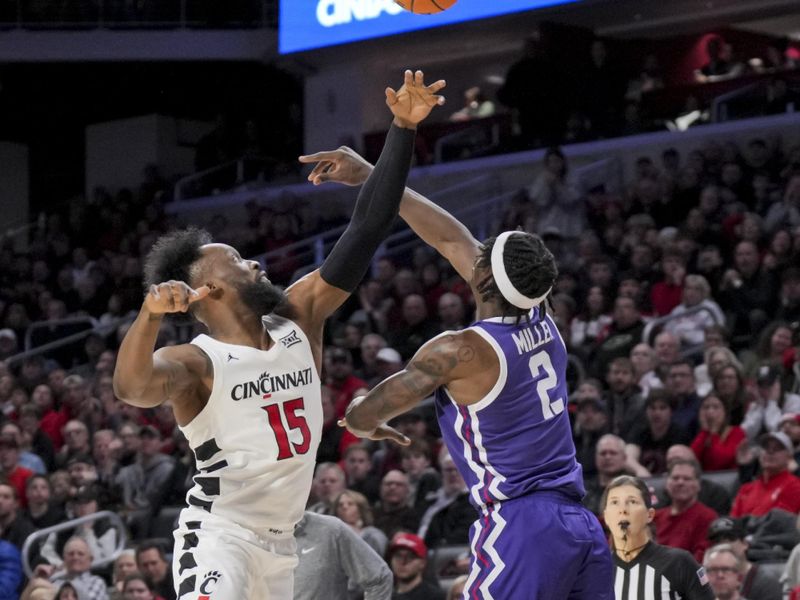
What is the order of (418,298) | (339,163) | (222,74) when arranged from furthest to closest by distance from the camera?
(222,74)
(418,298)
(339,163)

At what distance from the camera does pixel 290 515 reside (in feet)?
15.6

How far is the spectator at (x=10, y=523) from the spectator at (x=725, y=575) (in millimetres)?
5505

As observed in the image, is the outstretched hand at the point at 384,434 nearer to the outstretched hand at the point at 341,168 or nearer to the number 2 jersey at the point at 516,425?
the number 2 jersey at the point at 516,425

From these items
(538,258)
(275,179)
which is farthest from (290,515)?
(275,179)

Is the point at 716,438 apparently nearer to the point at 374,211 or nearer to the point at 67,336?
the point at 374,211

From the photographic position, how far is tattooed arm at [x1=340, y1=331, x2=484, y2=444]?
4.58 metres

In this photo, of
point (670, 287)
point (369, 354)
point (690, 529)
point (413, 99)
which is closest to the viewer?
point (413, 99)

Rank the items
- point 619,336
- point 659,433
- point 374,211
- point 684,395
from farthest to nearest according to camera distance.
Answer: point 619,336 → point 684,395 → point 659,433 → point 374,211

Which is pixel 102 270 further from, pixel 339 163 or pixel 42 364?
pixel 339 163

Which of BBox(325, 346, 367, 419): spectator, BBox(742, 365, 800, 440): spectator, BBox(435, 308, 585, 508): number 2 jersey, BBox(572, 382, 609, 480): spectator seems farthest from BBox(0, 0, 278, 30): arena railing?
BBox(435, 308, 585, 508): number 2 jersey

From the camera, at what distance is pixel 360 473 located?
32.3ft

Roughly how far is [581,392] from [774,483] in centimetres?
190

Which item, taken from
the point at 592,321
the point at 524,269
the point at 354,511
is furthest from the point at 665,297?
the point at 524,269

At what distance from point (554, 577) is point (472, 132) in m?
13.7
